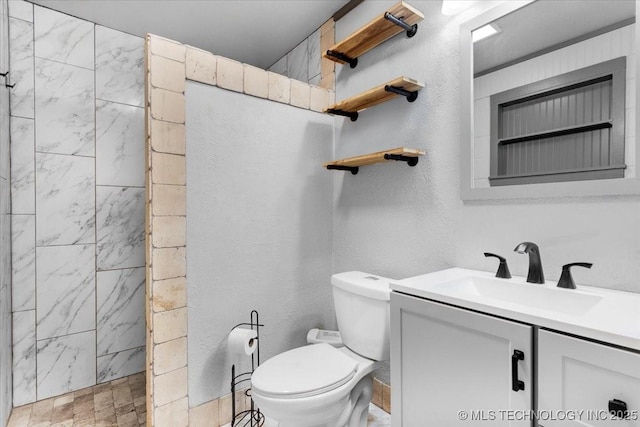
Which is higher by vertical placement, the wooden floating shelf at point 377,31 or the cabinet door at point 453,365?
the wooden floating shelf at point 377,31

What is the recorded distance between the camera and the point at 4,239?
1.82m

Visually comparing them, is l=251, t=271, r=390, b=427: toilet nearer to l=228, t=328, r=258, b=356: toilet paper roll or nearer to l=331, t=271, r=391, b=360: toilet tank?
l=331, t=271, r=391, b=360: toilet tank

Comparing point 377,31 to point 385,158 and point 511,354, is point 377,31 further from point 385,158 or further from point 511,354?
point 511,354

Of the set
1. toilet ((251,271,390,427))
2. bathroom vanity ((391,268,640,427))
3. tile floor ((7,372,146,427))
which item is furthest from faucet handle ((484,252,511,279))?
tile floor ((7,372,146,427))

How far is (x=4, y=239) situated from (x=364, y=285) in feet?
6.58

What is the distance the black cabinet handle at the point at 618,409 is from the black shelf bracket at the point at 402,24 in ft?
5.58

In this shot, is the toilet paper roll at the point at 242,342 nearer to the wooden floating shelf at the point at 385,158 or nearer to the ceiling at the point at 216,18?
the wooden floating shelf at the point at 385,158

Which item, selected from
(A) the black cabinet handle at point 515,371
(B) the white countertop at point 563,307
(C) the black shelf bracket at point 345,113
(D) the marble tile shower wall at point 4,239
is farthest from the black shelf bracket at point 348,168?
(D) the marble tile shower wall at point 4,239

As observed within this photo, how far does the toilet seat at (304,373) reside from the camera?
134 centimetres

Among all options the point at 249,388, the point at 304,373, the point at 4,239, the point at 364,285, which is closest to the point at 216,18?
the point at 4,239

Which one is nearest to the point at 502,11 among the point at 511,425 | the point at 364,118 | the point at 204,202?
the point at 364,118

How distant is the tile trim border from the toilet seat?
0.50 metres

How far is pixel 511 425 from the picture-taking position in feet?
2.97

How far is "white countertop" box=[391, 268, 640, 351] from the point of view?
762 mm
